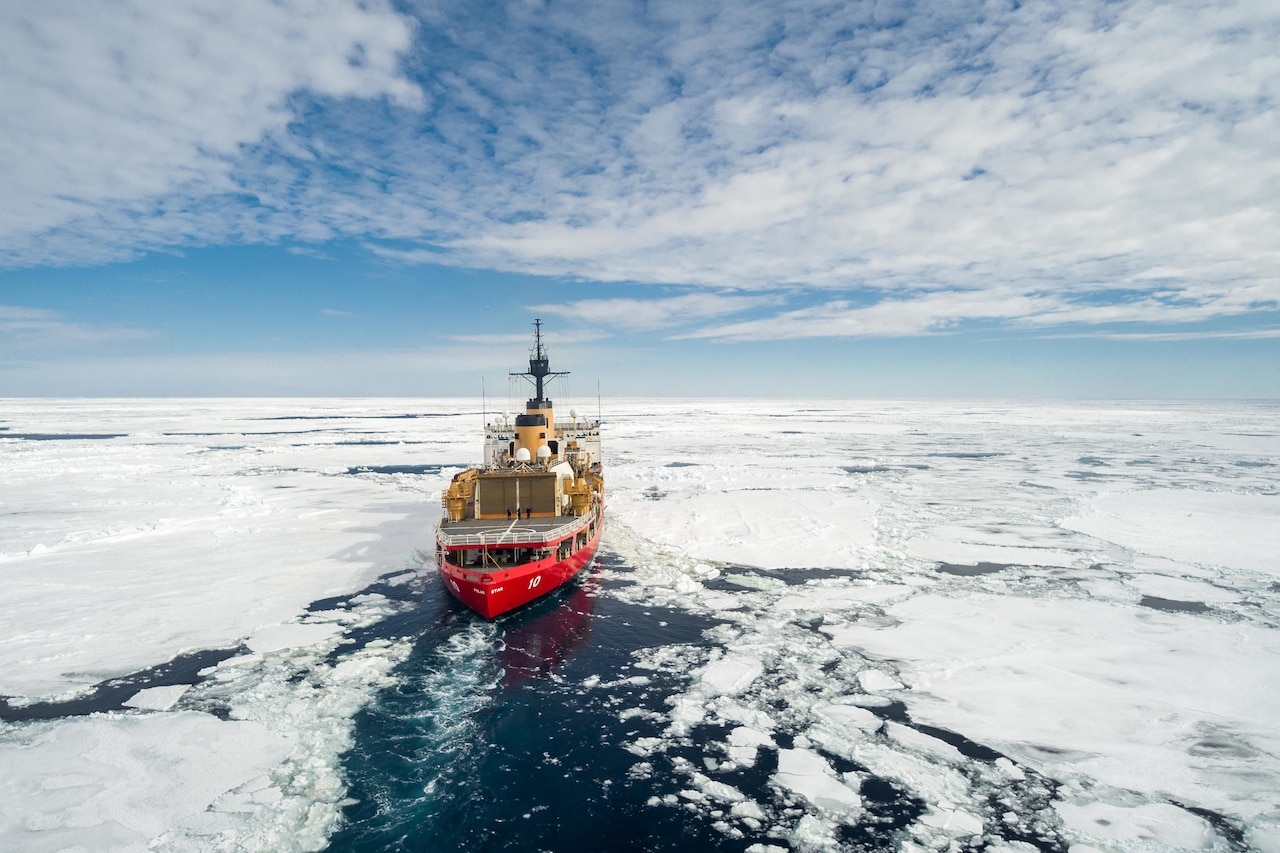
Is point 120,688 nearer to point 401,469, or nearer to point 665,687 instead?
point 665,687

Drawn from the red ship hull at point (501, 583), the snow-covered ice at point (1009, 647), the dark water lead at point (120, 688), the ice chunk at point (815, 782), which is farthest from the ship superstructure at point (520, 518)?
the ice chunk at point (815, 782)

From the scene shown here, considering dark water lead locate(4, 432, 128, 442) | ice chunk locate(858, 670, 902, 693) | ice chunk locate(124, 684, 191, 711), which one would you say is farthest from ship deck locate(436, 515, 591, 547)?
dark water lead locate(4, 432, 128, 442)

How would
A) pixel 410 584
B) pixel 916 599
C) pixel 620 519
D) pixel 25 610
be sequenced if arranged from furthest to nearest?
pixel 620 519 → pixel 410 584 → pixel 916 599 → pixel 25 610

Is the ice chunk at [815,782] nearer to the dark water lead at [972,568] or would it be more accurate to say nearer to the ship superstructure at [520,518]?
the ship superstructure at [520,518]

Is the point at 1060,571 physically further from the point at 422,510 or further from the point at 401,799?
A: the point at 422,510

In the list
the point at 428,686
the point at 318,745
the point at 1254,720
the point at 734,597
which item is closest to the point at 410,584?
the point at 428,686
